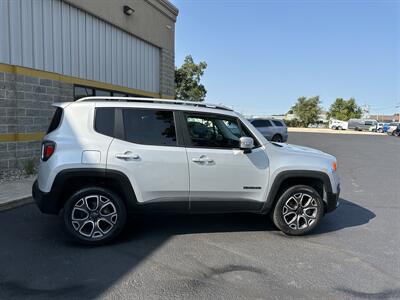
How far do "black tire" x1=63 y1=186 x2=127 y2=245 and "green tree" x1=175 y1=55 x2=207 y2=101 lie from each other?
3067cm

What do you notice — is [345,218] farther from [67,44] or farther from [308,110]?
[308,110]

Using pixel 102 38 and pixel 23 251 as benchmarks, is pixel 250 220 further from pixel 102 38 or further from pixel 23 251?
pixel 102 38

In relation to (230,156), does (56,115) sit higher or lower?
higher

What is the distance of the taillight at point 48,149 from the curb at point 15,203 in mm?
2246

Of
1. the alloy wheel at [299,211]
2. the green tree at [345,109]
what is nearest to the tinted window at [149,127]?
the alloy wheel at [299,211]

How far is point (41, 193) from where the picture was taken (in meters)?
4.41

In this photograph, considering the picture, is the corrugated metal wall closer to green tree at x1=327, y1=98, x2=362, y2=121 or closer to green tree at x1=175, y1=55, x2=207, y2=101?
green tree at x1=175, y1=55, x2=207, y2=101

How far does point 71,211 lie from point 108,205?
0.46m

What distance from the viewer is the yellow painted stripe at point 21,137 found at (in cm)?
874

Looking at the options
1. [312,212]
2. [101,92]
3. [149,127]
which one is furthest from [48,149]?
[101,92]

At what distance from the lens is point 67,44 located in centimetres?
1048

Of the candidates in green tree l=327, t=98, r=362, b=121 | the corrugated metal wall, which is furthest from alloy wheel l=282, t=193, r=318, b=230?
green tree l=327, t=98, r=362, b=121

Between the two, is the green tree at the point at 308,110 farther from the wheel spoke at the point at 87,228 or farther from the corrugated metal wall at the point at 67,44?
the wheel spoke at the point at 87,228

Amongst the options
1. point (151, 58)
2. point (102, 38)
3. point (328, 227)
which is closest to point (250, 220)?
point (328, 227)
